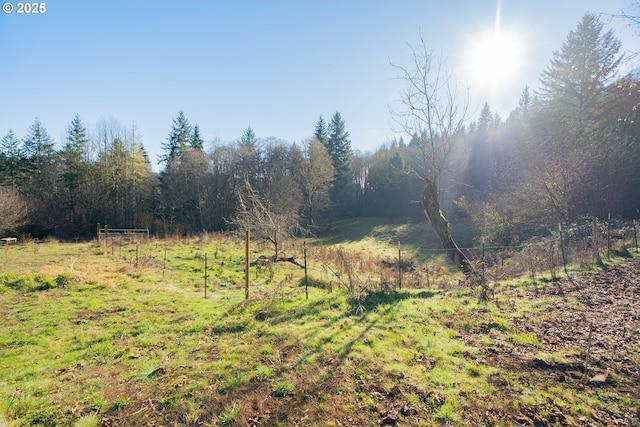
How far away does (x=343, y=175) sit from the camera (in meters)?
41.6

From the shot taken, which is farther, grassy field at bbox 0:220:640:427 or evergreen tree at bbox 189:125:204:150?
evergreen tree at bbox 189:125:204:150

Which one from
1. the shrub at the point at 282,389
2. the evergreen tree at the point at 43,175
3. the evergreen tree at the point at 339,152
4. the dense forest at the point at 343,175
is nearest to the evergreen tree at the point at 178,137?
the dense forest at the point at 343,175

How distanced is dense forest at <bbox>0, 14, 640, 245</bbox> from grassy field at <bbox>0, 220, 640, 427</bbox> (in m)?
4.86

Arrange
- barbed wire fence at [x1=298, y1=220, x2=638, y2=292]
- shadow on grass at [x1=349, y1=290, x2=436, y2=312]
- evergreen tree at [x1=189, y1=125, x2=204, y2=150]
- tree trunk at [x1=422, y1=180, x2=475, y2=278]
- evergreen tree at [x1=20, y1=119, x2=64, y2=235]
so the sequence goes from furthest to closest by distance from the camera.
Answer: evergreen tree at [x1=189, y1=125, x2=204, y2=150]
evergreen tree at [x1=20, y1=119, x2=64, y2=235]
tree trunk at [x1=422, y1=180, x2=475, y2=278]
barbed wire fence at [x1=298, y1=220, x2=638, y2=292]
shadow on grass at [x1=349, y1=290, x2=436, y2=312]

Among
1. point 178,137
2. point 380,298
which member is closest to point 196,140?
point 178,137

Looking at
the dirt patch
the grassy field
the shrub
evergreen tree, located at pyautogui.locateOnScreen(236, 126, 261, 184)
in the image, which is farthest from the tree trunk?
evergreen tree, located at pyautogui.locateOnScreen(236, 126, 261, 184)

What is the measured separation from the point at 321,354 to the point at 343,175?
37.9m

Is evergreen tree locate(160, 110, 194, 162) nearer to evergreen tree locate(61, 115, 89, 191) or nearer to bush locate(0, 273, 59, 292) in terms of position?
evergreen tree locate(61, 115, 89, 191)

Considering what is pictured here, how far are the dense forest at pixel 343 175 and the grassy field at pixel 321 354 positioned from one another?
4859 mm

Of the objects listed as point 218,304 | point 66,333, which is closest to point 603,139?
point 218,304

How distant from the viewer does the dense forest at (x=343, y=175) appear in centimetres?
→ 1680

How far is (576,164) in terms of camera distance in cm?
1650

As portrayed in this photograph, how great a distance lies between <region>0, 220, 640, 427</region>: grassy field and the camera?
3.37 metres

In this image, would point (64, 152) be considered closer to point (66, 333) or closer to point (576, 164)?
point (66, 333)
